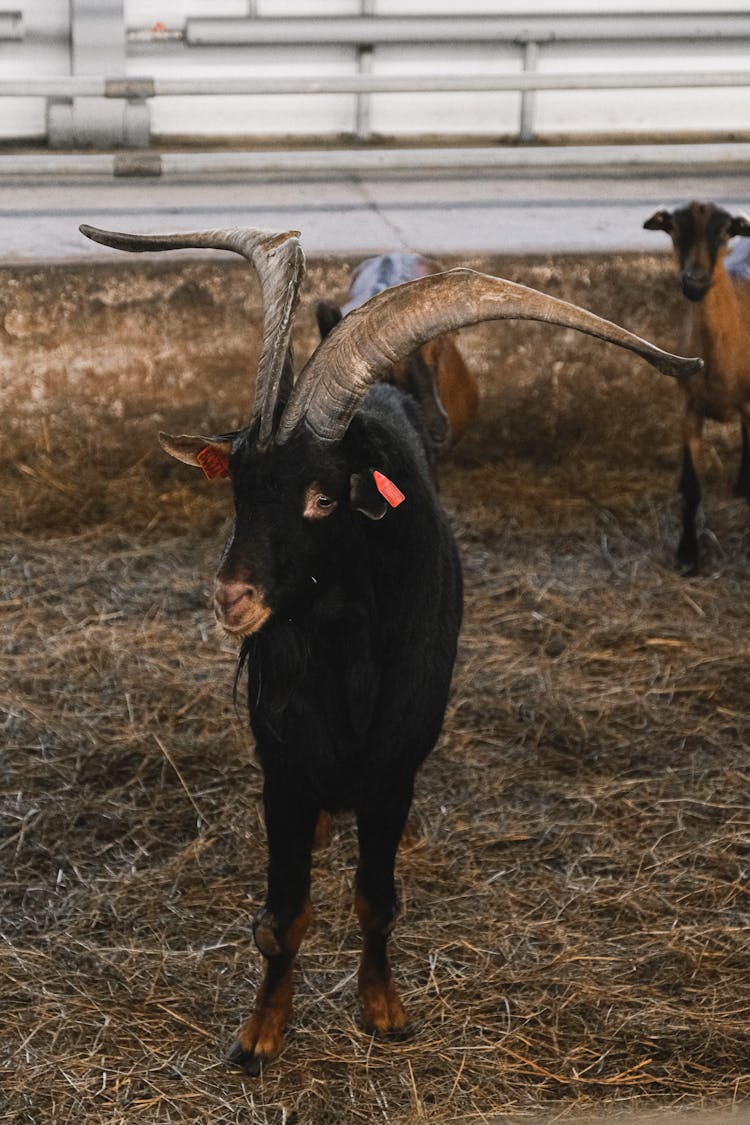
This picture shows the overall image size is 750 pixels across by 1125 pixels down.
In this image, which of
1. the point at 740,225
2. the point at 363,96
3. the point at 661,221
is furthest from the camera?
the point at 363,96

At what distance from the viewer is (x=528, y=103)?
1091cm

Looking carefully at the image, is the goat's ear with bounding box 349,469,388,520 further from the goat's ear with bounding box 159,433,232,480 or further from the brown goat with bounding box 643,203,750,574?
the brown goat with bounding box 643,203,750,574

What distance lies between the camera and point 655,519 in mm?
7309

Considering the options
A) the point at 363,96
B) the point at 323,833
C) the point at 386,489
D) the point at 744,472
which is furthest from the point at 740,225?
the point at 363,96

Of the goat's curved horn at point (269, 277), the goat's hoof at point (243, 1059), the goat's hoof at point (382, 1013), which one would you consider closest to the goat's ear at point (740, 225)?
the goat's curved horn at point (269, 277)

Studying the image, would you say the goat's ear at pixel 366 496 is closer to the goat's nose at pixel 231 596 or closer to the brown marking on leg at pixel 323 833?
the goat's nose at pixel 231 596

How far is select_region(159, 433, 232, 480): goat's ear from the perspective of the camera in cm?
337

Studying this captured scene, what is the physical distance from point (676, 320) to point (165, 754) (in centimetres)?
397

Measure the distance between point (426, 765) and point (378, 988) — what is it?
4.62ft

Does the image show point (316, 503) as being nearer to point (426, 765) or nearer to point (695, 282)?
point (426, 765)

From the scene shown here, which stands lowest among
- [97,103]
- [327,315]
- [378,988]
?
[378,988]

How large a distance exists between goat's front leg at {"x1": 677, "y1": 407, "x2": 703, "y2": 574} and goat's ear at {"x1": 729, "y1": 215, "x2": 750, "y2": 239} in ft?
2.82

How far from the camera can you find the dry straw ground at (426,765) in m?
3.73

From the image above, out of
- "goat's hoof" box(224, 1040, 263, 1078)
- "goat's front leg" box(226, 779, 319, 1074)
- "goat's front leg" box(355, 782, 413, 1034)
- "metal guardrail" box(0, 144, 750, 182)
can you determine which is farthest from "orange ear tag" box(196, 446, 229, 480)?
"metal guardrail" box(0, 144, 750, 182)
